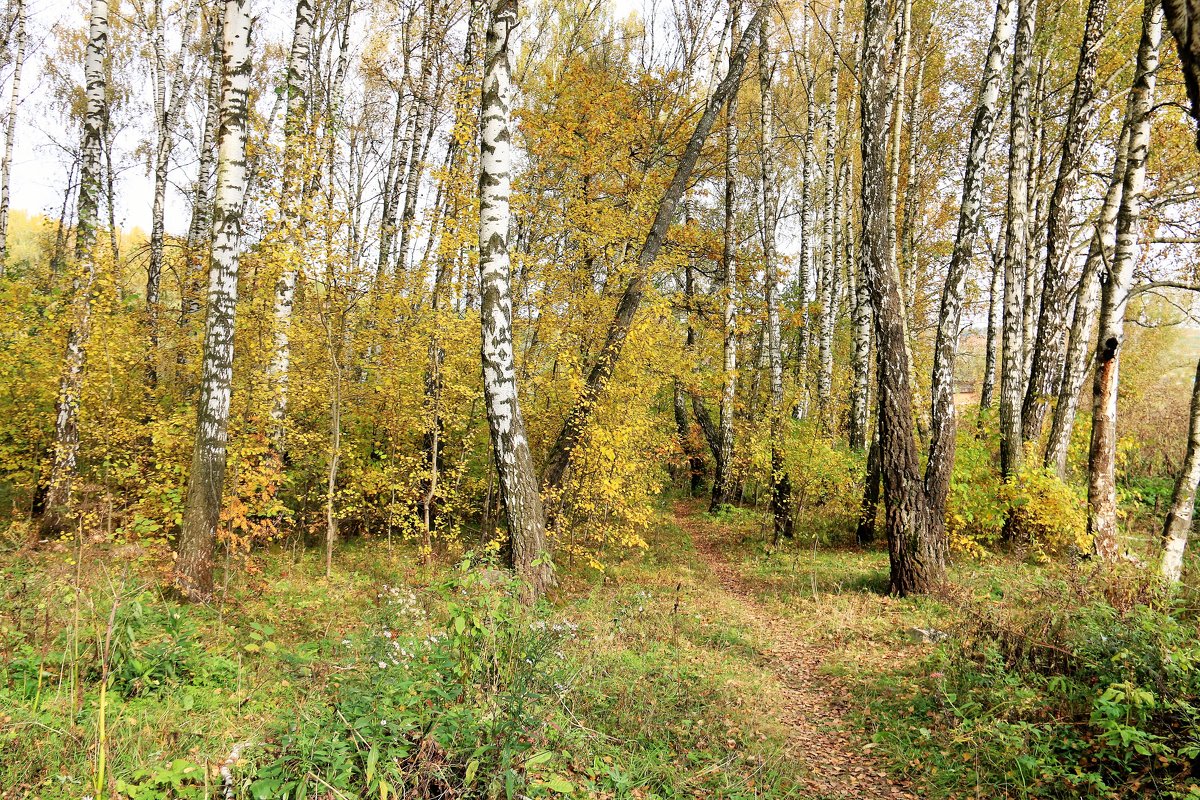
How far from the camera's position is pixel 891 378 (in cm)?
736

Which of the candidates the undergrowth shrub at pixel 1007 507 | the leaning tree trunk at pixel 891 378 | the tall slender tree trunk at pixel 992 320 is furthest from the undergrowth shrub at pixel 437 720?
the tall slender tree trunk at pixel 992 320

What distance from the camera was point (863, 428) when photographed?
42.2 feet

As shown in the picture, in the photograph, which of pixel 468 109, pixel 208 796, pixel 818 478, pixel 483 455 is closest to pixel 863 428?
pixel 818 478

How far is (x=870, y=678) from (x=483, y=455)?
7617mm

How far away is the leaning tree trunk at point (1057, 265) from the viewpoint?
834 centimetres

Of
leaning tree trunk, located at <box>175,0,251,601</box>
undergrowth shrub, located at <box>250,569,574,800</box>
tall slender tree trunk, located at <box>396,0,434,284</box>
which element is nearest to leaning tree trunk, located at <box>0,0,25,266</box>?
tall slender tree trunk, located at <box>396,0,434,284</box>

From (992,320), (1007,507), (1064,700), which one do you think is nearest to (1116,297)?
(1007,507)

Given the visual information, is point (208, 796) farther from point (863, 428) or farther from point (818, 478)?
point (863, 428)

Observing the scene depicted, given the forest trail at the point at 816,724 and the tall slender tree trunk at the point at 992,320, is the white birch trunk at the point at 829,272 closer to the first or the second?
the tall slender tree trunk at the point at 992,320

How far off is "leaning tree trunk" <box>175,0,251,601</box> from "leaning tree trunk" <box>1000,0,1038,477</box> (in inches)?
435

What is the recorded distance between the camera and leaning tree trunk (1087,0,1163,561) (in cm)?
625

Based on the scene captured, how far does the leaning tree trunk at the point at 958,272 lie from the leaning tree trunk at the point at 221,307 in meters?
8.60

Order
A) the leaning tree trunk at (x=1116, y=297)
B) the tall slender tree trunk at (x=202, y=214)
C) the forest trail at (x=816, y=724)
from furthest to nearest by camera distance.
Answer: the tall slender tree trunk at (x=202, y=214) < the leaning tree trunk at (x=1116, y=297) < the forest trail at (x=816, y=724)

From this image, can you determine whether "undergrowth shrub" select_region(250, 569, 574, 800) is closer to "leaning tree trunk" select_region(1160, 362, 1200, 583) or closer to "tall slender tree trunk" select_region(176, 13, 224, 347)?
"leaning tree trunk" select_region(1160, 362, 1200, 583)
